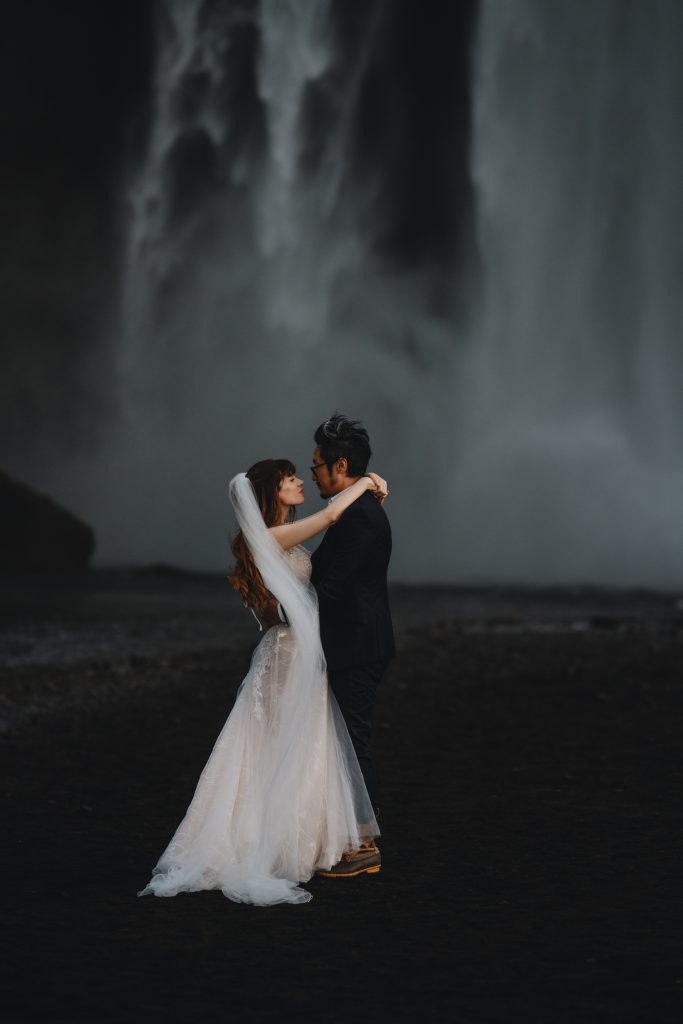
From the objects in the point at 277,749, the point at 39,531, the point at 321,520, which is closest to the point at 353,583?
the point at 321,520

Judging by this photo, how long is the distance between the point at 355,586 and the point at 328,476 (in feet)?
2.41

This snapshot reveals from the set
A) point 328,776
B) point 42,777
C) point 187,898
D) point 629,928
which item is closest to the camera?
point 629,928

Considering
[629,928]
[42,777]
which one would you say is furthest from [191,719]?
[629,928]

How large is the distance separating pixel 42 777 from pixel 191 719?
5182mm

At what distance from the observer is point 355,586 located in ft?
27.2

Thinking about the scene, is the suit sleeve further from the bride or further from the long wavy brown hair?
the long wavy brown hair

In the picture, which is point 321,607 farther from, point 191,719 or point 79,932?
point 191,719

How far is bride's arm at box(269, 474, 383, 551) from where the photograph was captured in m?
8.11

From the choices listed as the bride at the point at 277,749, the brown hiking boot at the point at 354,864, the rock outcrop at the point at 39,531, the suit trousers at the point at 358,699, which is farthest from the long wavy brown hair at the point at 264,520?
the rock outcrop at the point at 39,531

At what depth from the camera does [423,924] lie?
710cm

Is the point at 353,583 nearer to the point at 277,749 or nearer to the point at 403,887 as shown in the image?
the point at 277,749

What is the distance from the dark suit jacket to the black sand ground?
150 centimetres

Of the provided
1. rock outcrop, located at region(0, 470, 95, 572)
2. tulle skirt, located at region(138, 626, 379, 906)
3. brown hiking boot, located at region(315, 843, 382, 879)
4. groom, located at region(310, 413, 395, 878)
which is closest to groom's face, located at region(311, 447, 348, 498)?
groom, located at region(310, 413, 395, 878)

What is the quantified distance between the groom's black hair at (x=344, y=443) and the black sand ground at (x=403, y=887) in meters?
2.69
